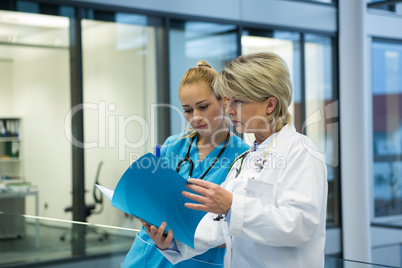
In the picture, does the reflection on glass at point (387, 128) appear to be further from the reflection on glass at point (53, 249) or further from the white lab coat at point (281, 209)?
the white lab coat at point (281, 209)

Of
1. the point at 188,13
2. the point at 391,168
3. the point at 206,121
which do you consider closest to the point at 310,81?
the point at 391,168

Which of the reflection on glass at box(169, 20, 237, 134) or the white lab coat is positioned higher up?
the reflection on glass at box(169, 20, 237, 134)

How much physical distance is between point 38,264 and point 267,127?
3375 millimetres

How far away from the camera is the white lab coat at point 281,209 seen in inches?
45.2

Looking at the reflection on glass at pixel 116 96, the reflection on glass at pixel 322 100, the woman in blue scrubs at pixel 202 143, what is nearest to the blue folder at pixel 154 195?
the woman in blue scrubs at pixel 202 143

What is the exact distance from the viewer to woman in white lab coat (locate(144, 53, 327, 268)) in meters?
1.16

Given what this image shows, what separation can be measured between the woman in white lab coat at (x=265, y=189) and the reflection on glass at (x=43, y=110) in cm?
332

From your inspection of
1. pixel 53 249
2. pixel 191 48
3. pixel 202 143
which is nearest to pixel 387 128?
pixel 191 48

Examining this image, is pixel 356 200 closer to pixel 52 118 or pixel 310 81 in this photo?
pixel 310 81

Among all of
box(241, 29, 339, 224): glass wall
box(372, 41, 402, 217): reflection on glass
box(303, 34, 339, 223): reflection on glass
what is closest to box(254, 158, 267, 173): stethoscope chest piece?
box(241, 29, 339, 224): glass wall

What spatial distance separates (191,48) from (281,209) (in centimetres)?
408

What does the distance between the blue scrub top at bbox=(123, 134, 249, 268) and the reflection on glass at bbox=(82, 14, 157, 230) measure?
2.82 metres

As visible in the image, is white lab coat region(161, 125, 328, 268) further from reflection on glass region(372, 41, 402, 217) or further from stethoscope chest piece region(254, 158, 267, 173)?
reflection on glass region(372, 41, 402, 217)

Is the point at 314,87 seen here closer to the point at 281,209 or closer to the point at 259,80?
the point at 259,80
